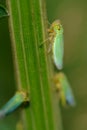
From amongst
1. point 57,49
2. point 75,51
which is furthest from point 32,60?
point 75,51

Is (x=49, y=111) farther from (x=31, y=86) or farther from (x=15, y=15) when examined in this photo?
(x=15, y=15)

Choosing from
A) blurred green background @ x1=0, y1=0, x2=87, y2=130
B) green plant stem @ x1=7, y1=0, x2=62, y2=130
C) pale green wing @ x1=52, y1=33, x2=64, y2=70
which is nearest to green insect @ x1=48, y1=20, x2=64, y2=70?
pale green wing @ x1=52, y1=33, x2=64, y2=70

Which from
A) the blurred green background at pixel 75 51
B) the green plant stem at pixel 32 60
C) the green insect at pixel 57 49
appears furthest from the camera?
the blurred green background at pixel 75 51

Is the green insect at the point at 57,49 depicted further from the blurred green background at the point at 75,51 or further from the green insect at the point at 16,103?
the blurred green background at the point at 75,51

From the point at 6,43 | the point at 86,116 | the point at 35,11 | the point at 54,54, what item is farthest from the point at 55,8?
the point at 35,11

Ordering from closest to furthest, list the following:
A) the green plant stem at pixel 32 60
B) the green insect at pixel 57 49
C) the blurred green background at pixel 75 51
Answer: the green plant stem at pixel 32 60
the green insect at pixel 57 49
the blurred green background at pixel 75 51

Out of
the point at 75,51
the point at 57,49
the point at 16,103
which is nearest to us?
the point at 16,103

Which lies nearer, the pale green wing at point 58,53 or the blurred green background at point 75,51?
the pale green wing at point 58,53

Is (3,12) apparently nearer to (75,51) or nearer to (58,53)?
(58,53)

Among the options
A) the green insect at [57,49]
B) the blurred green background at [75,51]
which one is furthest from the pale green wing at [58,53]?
the blurred green background at [75,51]

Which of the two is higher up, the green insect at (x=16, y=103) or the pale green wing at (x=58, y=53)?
the pale green wing at (x=58, y=53)

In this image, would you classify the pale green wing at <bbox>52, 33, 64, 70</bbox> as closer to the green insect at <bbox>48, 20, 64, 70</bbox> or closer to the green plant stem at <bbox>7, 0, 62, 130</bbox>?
the green insect at <bbox>48, 20, 64, 70</bbox>
